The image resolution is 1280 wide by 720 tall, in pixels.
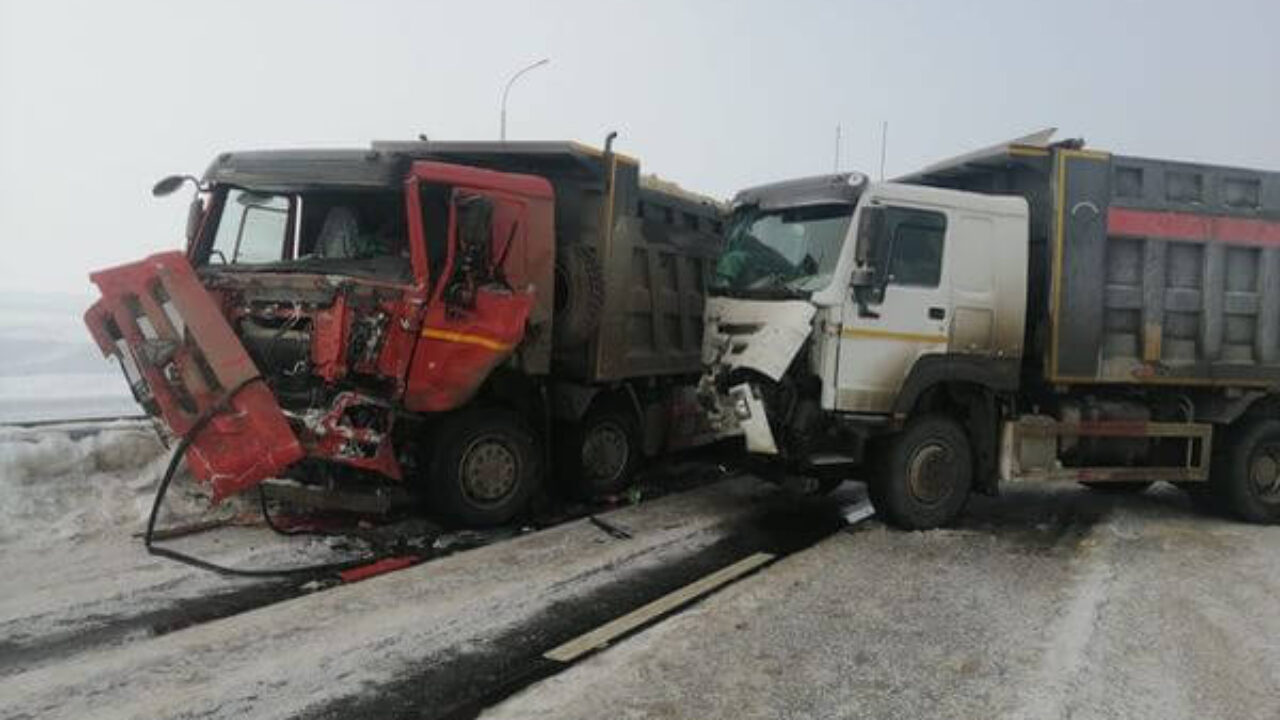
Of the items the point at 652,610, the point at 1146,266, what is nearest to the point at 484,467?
the point at 652,610

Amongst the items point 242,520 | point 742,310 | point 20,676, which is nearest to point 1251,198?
point 742,310

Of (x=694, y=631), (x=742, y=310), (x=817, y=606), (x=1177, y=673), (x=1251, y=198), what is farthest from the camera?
(x=1251, y=198)

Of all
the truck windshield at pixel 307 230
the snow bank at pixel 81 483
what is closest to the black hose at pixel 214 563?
the snow bank at pixel 81 483

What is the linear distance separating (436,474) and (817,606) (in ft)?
10.1

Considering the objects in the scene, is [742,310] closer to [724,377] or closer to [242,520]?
[724,377]

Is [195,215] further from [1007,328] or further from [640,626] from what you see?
[1007,328]

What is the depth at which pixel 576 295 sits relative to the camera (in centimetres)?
830

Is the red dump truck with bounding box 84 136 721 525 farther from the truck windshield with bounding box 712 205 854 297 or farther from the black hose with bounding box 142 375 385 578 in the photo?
the truck windshield with bounding box 712 205 854 297

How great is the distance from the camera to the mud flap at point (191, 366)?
6.04 m

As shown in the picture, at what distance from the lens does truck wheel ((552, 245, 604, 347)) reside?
8297 mm

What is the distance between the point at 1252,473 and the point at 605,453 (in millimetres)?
5797

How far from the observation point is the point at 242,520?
7105mm

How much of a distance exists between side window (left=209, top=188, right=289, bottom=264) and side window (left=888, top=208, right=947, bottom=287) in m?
4.72

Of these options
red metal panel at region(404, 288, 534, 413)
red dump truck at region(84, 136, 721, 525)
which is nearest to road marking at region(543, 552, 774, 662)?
red dump truck at region(84, 136, 721, 525)
